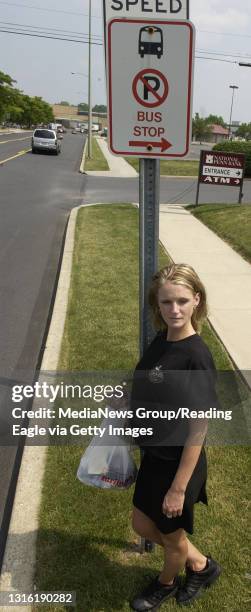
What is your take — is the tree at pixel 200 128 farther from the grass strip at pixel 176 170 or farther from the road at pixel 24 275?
the road at pixel 24 275

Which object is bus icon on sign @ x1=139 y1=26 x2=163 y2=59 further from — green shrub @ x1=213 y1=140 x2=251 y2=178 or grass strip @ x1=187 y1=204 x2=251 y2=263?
green shrub @ x1=213 y1=140 x2=251 y2=178

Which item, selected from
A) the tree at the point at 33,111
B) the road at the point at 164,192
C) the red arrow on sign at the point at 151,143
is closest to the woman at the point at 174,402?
the red arrow on sign at the point at 151,143

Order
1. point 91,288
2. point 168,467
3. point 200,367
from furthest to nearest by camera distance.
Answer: point 91,288
point 168,467
point 200,367

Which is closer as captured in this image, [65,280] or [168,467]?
[168,467]

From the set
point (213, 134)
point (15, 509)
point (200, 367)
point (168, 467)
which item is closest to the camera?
point (200, 367)

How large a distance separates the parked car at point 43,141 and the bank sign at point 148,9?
2844 centimetres

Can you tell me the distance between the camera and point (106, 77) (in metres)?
2.02

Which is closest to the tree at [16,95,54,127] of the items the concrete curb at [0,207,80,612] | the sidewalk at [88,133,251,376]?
the sidewalk at [88,133,251,376]

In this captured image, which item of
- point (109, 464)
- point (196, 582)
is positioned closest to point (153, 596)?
point (196, 582)

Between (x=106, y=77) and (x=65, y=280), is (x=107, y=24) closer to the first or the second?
(x=106, y=77)

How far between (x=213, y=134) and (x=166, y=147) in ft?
384

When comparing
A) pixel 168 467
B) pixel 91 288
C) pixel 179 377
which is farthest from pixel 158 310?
pixel 91 288

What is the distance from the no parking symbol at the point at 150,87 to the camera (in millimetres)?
1990

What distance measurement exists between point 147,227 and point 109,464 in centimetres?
113
